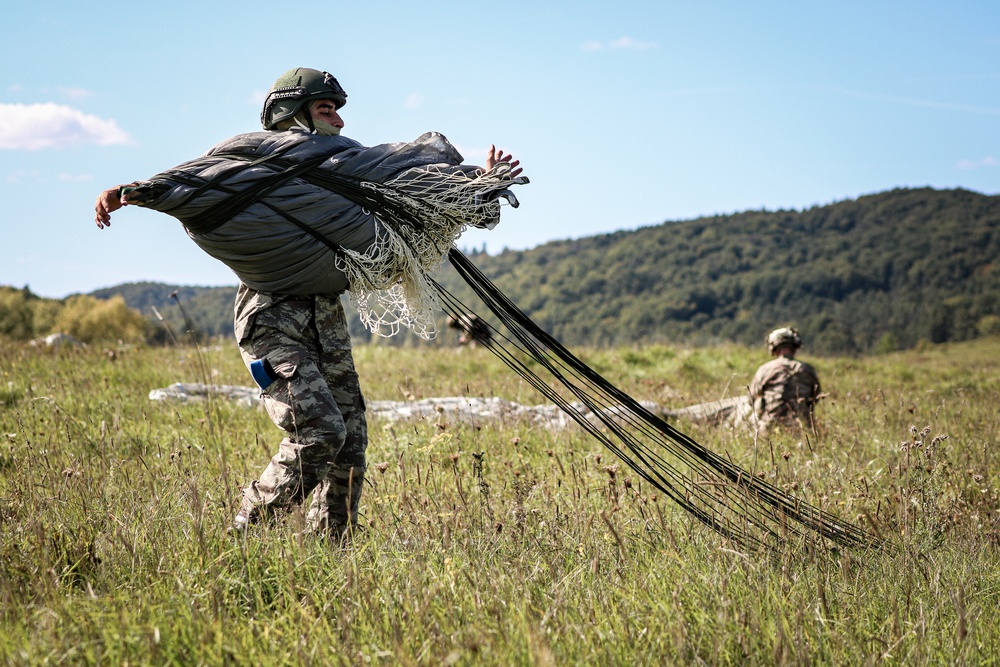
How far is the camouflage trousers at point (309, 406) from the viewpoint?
12.0ft

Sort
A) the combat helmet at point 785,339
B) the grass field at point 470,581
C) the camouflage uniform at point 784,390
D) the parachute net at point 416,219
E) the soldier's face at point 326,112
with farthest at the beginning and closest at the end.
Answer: the combat helmet at point 785,339, the camouflage uniform at point 784,390, the soldier's face at point 326,112, the parachute net at point 416,219, the grass field at point 470,581

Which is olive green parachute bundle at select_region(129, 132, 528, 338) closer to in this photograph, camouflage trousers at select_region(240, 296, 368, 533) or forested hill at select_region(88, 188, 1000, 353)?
camouflage trousers at select_region(240, 296, 368, 533)

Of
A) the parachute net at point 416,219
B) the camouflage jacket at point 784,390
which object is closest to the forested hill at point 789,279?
the camouflage jacket at point 784,390

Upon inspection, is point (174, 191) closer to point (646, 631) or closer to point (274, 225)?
point (274, 225)

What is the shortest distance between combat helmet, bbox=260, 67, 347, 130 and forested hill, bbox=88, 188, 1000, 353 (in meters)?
102

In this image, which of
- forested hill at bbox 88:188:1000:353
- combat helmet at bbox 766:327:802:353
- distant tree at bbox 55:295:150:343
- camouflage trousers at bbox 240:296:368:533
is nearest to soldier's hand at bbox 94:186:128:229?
camouflage trousers at bbox 240:296:368:533

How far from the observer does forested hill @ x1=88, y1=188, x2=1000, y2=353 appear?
359 ft

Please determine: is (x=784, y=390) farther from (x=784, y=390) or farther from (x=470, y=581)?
(x=470, y=581)

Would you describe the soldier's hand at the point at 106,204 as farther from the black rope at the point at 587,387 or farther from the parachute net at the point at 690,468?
the parachute net at the point at 690,468

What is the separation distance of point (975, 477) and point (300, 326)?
4.31 meters

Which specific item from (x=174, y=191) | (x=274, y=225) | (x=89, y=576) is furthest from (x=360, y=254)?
(x=89, y=576)

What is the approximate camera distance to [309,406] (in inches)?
143

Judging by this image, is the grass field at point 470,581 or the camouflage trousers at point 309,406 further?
the camouflage trousers at point 309,406

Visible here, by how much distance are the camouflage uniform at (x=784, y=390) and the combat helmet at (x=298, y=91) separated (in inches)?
230
